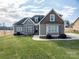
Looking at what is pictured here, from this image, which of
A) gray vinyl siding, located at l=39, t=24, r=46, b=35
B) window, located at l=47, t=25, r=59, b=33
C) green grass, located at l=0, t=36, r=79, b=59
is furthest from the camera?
gray vinyl siding, located at l=39, t=24, r=46, b=35

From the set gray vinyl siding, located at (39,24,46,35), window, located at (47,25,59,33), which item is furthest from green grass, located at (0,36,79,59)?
gray vinyl siding, located at (39,24,46,35)

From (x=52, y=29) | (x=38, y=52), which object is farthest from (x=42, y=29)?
(x=38, y=52)

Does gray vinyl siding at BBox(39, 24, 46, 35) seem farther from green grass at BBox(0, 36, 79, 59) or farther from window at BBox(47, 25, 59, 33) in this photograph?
green grass at BBox(0, 36, 79, 59)

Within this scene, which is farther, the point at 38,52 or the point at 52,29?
the point at 52,29

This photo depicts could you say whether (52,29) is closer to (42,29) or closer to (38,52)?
(42,29)

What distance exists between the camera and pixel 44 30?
3931cm

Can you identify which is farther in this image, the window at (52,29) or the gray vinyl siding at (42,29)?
the gray vinyl siding at (42,29)

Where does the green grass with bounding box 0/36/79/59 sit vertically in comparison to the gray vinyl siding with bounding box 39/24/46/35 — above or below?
below

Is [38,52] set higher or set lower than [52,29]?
lower

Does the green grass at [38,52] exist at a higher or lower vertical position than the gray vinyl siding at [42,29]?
lower

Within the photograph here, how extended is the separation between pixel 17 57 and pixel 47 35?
22670 mm

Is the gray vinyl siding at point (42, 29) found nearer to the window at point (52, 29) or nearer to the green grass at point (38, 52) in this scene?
the window at point (52, 29)

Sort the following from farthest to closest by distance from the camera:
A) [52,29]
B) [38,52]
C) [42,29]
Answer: [42,29], [52,29], [38,52]

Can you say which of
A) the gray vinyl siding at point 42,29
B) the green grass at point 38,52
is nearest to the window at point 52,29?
the gray vinyl siding at point 42,29
